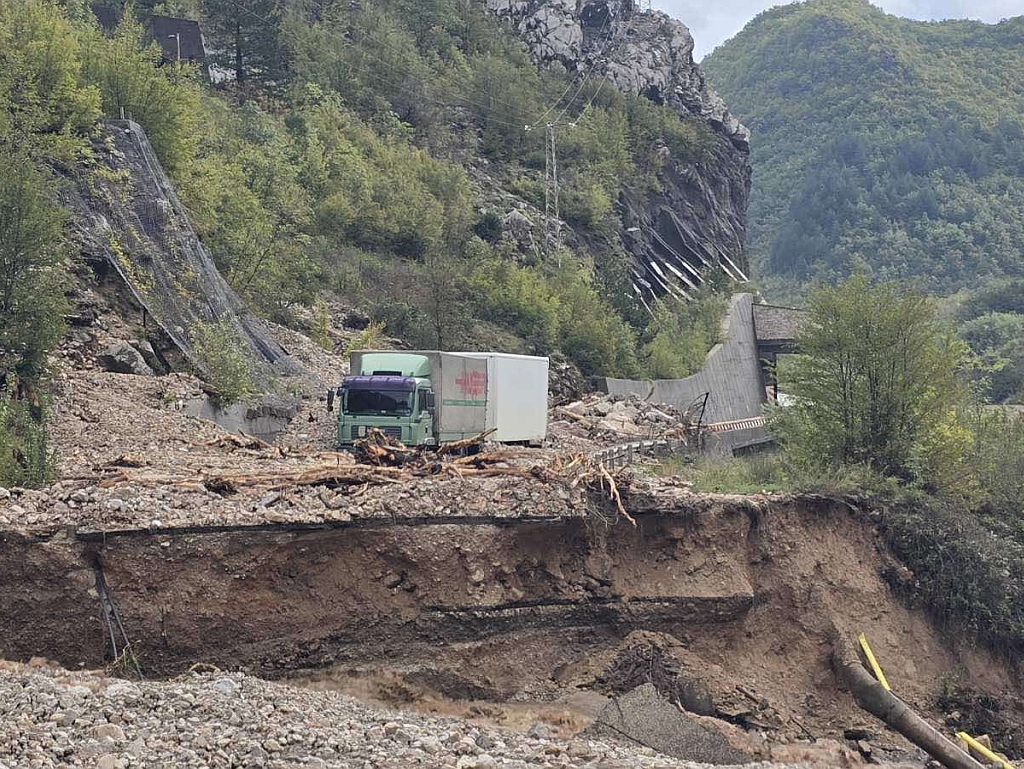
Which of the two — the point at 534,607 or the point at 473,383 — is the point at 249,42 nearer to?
the point at 473,383

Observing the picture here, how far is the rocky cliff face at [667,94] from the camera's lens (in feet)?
223

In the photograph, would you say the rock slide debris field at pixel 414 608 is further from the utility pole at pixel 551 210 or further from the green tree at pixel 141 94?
the utility pole at pixel 551 210

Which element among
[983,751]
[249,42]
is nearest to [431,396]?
[983,751]

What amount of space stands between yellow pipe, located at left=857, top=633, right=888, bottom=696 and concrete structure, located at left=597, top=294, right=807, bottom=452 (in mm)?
22611

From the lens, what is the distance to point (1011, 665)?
2077 centimetres

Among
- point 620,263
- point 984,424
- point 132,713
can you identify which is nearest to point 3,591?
point 132,713

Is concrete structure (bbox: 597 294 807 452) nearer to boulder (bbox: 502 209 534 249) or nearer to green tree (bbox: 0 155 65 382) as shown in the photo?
boulder (bbox: 502 209 534 249)

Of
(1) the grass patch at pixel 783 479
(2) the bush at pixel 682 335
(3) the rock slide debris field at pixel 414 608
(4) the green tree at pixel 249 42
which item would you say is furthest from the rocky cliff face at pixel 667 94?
(3) the rock slide debris field at pixel 414 608

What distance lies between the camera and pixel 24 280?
19984 millimetres

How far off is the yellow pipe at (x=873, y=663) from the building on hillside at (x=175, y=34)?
142 ft

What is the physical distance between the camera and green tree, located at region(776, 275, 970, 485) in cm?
2311

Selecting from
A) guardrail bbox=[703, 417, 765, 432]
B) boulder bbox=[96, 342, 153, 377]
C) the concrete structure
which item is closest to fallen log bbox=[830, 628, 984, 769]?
guardrail bbox=[703, 417, 765, 432]

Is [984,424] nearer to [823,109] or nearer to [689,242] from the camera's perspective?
[689,242]

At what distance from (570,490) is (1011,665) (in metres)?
11.0
